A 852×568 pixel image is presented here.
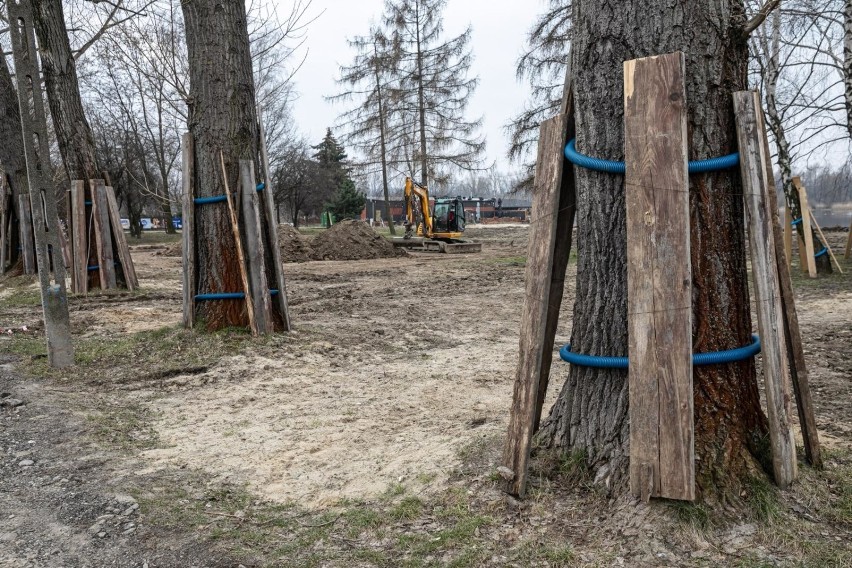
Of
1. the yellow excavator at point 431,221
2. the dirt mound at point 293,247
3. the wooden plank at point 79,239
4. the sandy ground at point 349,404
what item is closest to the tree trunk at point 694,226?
the sandy ground at point 349,404

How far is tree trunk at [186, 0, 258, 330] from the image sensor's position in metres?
7.36

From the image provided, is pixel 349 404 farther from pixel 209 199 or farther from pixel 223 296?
pixel 209 199

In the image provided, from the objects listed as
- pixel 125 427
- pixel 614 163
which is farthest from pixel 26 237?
pixel 614 163

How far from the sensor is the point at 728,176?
2.94m

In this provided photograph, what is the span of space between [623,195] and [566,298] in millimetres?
8965

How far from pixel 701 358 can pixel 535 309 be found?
2.40ft

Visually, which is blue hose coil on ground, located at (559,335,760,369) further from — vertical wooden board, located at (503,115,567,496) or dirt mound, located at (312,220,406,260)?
dirt mound, located at (312,220,406,260)

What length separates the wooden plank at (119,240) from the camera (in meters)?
11.9

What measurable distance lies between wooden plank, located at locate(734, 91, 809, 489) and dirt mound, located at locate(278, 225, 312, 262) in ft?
71.6

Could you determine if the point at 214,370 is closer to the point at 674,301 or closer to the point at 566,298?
the point at 674,301

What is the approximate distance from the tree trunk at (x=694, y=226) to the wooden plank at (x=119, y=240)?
10668 millimetres

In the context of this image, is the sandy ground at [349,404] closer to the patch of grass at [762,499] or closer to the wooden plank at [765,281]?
the patch of grass at [762,499]

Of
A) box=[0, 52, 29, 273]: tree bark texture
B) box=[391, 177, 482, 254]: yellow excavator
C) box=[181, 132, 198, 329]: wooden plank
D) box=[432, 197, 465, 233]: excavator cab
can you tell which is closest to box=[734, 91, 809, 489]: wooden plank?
box=[181, 132, 198, 329]: wooden plank

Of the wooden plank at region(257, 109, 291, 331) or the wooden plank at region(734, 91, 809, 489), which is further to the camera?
the wooden plank at region(257, 109, 291, 331)
